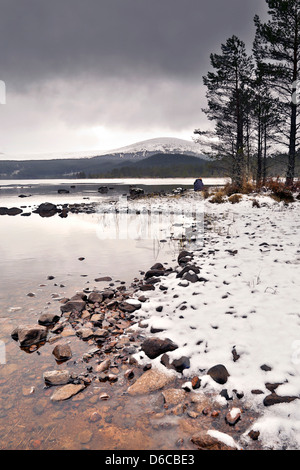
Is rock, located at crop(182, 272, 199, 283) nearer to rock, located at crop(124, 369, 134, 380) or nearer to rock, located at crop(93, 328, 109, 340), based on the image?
rock, located at crop(93, 328, 109, 340)

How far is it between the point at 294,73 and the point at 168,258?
21.4 meters

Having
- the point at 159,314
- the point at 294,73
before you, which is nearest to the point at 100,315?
the point at 159,314

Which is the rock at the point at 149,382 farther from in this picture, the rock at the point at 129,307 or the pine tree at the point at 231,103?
the pine tree at the point at 231,103

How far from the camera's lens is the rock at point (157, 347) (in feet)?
12.7

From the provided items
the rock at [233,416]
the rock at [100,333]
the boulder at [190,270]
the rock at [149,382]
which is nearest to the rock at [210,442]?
the rock at [233,416]

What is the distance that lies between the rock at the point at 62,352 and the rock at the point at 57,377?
0.38 metres

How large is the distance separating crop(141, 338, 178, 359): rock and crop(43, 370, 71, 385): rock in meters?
1.13

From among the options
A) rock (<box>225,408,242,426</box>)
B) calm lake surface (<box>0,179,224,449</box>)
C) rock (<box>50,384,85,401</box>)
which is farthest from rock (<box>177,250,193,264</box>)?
rock (<box>225,408,242,426</box>)

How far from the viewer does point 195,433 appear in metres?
2.56

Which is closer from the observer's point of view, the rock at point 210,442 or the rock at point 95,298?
the rock at point 210,442

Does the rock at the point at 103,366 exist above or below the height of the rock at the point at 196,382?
below

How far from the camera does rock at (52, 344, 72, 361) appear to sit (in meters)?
3.91

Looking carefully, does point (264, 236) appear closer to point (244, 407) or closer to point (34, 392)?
point (244, 407)

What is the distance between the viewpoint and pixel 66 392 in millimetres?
3191
